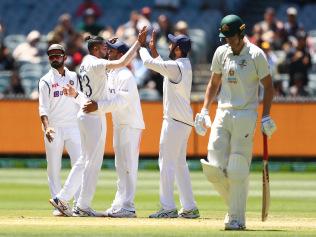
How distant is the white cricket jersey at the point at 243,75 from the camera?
42.9 ft

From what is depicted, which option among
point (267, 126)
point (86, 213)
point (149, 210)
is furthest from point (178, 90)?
point (267, 126)

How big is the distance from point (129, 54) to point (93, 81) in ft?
2.36

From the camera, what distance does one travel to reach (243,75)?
13.1 metres

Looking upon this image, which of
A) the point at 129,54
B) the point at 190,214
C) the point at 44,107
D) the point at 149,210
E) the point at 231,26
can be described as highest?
the point at 231,26

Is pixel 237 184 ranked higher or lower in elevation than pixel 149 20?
lower

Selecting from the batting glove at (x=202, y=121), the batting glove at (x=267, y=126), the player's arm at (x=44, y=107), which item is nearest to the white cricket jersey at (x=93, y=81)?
the player's arm at (x=44, y=107)

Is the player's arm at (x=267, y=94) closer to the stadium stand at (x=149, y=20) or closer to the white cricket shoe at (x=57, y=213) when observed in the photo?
the white cricket shoe at (x=57, y=213)

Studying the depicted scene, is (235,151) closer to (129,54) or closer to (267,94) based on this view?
(267,94)

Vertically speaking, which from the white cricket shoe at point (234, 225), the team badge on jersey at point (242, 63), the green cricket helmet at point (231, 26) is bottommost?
the white cricket shoe at point (234, 225)

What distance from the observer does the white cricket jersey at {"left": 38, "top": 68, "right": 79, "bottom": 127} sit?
1566cm

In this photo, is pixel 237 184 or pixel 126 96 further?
pixel 126 96

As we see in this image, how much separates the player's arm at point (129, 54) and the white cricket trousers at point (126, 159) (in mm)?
1024

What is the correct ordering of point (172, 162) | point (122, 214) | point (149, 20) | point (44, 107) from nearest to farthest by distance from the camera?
1. point (122, 214)
2. point (172, 162)
3. point (44, 107)
4. point (149, 20)

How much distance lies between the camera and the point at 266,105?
13109 millimetres
